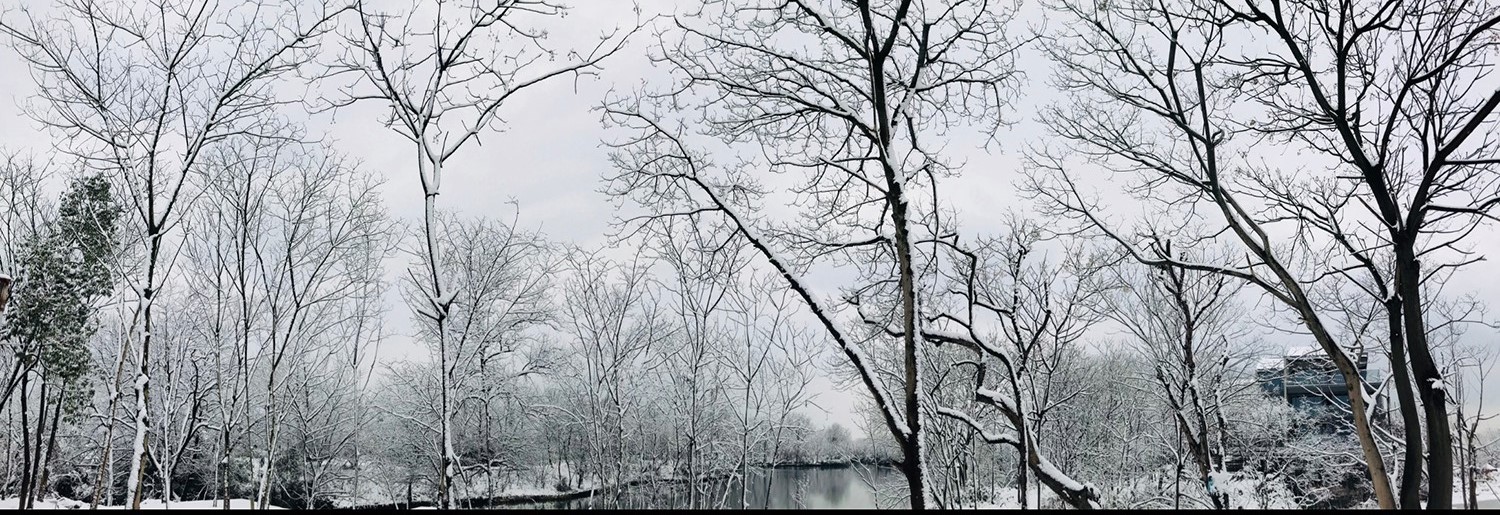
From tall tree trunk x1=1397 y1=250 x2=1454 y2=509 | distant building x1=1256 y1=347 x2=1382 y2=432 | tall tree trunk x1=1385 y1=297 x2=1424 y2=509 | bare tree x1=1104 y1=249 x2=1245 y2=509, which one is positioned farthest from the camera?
distant building x1=1256 y1=347 x2=1382 y2=432

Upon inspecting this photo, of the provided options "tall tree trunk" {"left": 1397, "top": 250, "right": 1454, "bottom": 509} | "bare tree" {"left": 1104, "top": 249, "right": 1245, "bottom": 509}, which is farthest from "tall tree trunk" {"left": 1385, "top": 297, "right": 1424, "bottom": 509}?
"bare tree" {"left": 1104, "top": 249, "right": 1245, "bottom": 509}

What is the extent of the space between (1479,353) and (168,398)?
96.4 ft

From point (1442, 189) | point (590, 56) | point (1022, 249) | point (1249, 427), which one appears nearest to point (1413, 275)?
point (1442, 189)

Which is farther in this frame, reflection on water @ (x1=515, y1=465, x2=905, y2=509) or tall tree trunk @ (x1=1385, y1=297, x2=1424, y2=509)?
reflection on water @ (x1=515, y1=465, x2=905, y2=509)

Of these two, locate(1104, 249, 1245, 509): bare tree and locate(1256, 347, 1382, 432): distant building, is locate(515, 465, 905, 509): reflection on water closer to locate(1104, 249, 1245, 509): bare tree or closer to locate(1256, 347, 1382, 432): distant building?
locate(1104, 249, 1245, 509): bare tree

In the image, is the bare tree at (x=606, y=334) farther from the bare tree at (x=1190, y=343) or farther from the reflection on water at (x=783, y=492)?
the bare tree at (x=1190, y=343)

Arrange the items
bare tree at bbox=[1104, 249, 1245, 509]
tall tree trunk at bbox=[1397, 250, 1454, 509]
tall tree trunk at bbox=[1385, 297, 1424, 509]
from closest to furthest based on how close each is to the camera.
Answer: tall tree trunk at bbox=[1397, 250, 1454, 509], tall tree trunk at bbox=[1385, 297, 1424, 509], bare tree at bbox=[1104, 249, 1245, 509]

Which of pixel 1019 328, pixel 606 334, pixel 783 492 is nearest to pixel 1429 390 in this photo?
pixel 1019 328

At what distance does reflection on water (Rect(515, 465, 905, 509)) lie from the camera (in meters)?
18.4

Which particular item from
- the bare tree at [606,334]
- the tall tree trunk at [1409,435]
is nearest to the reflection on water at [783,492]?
the bare tree at [606,334]

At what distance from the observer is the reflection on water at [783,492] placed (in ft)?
60.5

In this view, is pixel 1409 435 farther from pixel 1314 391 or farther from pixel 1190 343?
pixel 1314 391

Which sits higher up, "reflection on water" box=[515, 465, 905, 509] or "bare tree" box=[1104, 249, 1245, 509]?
"bare tree" box=[1104, 249, 1245, 509]

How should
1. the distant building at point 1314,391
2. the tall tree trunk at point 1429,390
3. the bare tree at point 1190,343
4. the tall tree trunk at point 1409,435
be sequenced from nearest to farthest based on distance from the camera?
the tall tree trunk at point 1429,390 → the tall tree trunk at point 1409,435 → the bare tree at point 1190,343 → the distant building at point 1314,391
